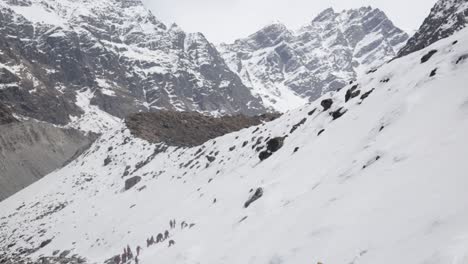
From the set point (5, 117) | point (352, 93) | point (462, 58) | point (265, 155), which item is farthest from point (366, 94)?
point (5, 117)

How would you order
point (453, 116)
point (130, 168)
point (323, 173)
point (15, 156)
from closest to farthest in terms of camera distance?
1. point (453, 116)
2. point (323, 173)
3. point (130, 168)
4. point (15, 156)

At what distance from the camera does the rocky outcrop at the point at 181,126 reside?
56.0 metres

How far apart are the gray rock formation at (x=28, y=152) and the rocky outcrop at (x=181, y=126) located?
6585 cm

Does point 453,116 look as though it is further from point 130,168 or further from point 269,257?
point 130,168

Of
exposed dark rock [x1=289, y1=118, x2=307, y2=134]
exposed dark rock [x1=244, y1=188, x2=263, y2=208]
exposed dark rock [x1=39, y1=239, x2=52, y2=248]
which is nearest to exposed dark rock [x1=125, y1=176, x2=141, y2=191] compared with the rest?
exposed dark rock [x1=39, y1=239, x2=52, y2=248]

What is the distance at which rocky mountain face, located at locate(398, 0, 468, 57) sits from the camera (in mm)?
100375

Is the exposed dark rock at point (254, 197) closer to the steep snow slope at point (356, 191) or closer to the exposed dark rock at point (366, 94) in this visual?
the steep snow slope at point (356, 191)

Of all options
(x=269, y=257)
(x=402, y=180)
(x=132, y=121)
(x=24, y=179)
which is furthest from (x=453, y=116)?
(x=24, y=179)

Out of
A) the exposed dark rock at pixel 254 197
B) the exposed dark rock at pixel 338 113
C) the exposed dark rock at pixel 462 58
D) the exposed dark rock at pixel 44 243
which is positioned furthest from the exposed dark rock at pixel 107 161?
the exposed dark rock at pixel 462 58

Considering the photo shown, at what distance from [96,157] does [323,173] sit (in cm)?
4588

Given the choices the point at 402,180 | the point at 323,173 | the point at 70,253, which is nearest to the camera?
the point at 402,180

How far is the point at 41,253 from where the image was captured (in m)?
30.2

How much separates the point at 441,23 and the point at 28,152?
13036 cm

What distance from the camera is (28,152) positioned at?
155 metres
